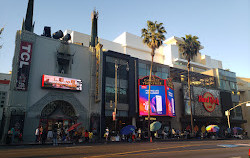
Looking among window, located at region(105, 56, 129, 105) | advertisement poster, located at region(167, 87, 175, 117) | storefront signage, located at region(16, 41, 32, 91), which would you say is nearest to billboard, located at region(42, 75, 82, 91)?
storefront signage, located at region(16, 41, 32, 91)

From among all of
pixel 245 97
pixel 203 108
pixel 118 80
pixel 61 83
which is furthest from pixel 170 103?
pixel 245 97

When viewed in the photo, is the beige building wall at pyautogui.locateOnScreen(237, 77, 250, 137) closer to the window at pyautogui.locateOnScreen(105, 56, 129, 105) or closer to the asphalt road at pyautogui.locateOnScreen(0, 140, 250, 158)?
the window at pyautogui.locateOnScreen(105, 56, 129, 105)

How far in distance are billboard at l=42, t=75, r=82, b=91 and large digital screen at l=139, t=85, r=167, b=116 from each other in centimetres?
1193

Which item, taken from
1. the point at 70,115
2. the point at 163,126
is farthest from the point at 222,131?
the point at 70,115

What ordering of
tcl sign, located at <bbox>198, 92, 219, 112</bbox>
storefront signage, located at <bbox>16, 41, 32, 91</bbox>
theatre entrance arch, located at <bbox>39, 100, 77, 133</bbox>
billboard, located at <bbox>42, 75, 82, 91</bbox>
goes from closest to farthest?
storefront signage, located at <bbox>16, 41, 32, 91</bbox> → theatre entrance arch, located at <bbox>39, 100, 77, 133</bbox> → billboard, located at <bbox>42, 75, 82, 91</bbox> → tcl sign, located at <bbox>198, 92, 219, 112</bbox>

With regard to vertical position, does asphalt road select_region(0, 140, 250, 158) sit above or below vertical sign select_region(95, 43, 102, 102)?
below

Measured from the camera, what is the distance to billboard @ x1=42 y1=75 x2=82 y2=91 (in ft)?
93.6

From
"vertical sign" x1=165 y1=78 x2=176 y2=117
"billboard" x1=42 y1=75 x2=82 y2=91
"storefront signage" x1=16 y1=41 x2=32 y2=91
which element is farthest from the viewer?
"vertical sign" x1=165 y1=78 x2=176 y2=117

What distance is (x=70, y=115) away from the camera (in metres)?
30.5

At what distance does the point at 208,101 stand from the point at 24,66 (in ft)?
129

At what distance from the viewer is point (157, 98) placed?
122 feet

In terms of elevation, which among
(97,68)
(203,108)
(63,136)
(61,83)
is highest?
(97,68)

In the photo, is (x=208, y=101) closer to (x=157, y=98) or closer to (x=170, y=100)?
(x=170, y=100)

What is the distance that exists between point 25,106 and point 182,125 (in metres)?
30.4
